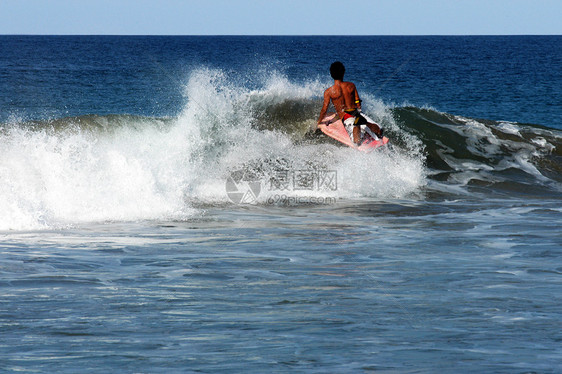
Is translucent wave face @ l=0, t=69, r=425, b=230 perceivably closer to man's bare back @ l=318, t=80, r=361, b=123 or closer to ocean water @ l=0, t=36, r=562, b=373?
ocean water @ l=0, t=36, r=562, b=373

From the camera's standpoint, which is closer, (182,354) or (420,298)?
(182,354)

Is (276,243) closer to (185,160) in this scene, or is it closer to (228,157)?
(185,160)

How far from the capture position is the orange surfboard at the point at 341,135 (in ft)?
42.1

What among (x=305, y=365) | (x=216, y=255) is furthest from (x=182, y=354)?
(x=216, y=255)

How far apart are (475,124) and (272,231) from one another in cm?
1055

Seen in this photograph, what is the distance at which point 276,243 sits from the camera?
26.3ft

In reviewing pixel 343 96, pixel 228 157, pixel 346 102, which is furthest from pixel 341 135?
pixel 228 157

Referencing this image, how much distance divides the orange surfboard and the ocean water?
20cm

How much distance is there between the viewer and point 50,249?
745 cm

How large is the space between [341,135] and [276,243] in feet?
17.0

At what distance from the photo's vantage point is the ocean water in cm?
453

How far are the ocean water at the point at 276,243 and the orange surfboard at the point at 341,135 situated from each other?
7.7 inches

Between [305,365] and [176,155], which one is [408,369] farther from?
[176,155]

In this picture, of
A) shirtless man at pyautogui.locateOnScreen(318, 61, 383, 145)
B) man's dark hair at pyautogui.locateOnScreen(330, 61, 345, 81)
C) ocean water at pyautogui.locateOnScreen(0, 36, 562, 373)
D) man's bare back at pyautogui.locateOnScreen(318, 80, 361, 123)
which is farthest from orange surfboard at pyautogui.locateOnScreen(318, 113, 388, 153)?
man's dark hair at pyautogui.locateOnScreen(330, 61, 345, 81)
